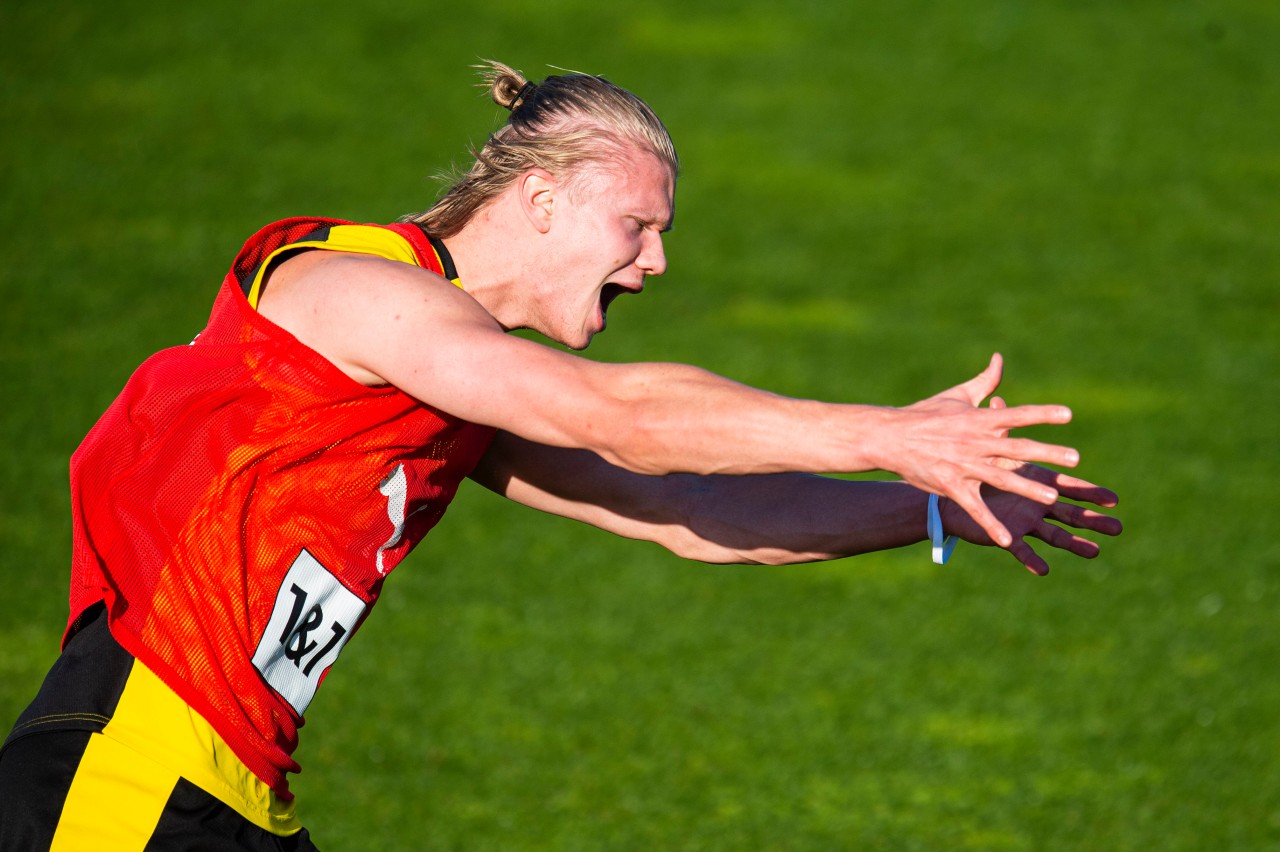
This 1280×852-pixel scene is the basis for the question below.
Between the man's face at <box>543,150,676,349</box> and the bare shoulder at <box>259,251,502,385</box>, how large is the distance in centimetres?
37

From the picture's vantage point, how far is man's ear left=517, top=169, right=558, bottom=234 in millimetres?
2930

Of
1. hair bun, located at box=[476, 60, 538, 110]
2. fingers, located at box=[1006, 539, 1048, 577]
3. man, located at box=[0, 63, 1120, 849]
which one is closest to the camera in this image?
man, located at box=[0, 63, 1120, 849]

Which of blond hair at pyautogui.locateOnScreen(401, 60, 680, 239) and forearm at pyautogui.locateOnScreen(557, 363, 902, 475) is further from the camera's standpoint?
blond hair at pyautogui.locateOnScreen(401, 60, 680, 239)

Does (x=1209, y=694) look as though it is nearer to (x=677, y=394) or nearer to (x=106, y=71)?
(x=677, y=394)

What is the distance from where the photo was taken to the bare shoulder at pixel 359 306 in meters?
2.53

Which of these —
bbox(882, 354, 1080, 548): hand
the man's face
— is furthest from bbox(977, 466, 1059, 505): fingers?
the man's face

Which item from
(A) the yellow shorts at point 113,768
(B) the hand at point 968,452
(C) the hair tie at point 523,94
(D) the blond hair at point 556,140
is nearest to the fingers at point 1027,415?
(B) the hand at point 968,452

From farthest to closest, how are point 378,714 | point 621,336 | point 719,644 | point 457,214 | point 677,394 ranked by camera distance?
point 621,336
point 719,644
point 378,714
point 457,214
point 677,394

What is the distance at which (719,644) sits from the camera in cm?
783

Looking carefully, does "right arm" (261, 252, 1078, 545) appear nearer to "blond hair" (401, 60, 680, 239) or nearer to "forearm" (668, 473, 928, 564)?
"blond hair" (401, 60, 680, 239)

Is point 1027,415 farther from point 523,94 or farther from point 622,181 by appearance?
point 523,94

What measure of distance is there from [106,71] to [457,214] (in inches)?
500

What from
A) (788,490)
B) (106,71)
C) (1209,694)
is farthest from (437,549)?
(106,71)

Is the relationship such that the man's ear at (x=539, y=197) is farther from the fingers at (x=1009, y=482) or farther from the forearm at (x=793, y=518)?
the fingers at (x=1009, y=482)
